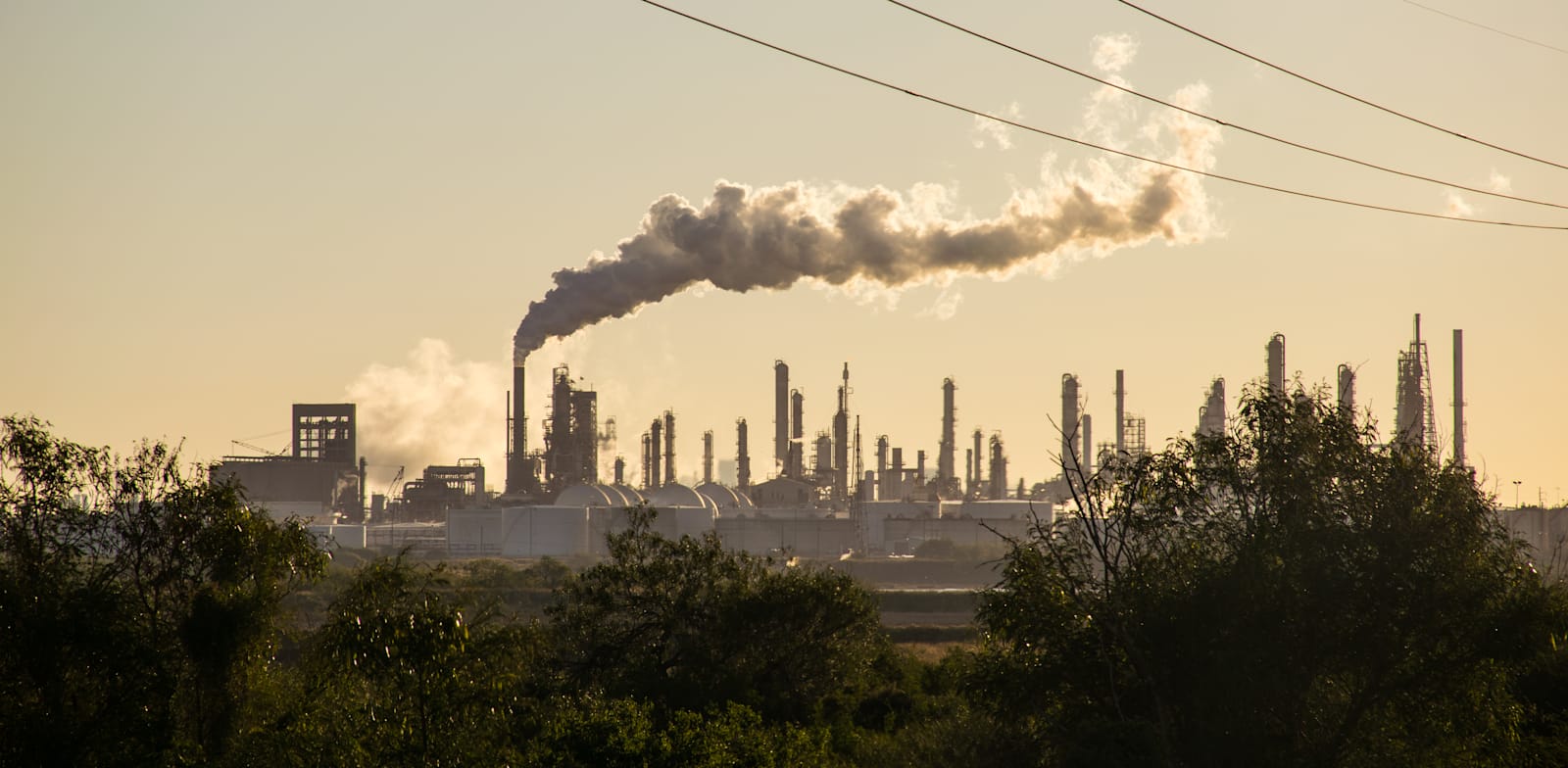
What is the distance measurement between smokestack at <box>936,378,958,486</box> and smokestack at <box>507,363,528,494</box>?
35.1m

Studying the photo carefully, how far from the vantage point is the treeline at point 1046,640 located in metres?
18.3

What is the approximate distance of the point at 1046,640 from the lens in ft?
62.2

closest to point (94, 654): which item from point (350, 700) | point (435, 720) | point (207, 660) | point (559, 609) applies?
point (207, 660)

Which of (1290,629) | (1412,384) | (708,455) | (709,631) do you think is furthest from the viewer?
(708,455)

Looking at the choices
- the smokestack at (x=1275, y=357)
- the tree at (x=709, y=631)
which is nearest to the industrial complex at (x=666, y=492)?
the smokestack at (x=1275, y=357)

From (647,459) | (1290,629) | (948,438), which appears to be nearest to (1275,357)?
(948,438)

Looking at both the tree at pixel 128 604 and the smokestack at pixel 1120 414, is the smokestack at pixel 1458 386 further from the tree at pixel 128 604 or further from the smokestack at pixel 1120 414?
the tree at pixel 128 604

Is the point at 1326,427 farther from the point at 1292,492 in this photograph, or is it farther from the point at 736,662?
the point at 736,662

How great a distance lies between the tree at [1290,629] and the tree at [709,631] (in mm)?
9603

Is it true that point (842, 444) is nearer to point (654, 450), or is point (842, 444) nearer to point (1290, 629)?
point (654, 450)

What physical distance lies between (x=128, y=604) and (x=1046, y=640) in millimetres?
11850

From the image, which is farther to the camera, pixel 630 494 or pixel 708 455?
pixel 708 455

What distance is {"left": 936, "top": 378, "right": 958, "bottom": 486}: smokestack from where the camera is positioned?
126188 millimetres

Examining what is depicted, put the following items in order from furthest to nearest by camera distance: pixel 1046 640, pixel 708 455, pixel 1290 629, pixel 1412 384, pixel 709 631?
1. pixel 708 455
2. pixel 1412 384
3. pixel 709 631
4. pixel 1046 640
5. pixel 1290 629
